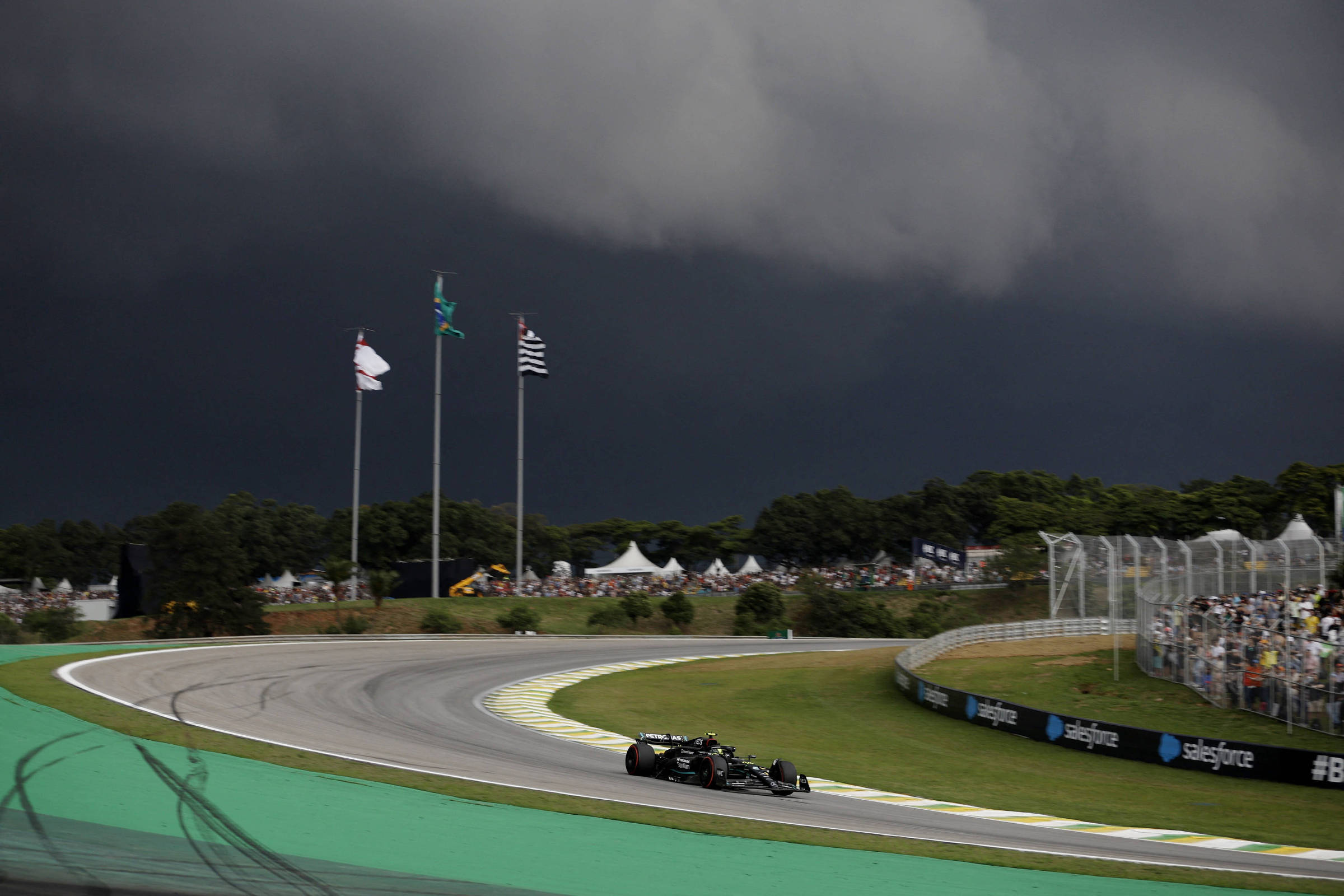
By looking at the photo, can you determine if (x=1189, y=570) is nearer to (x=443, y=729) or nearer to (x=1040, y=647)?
(x=1040, y=647)

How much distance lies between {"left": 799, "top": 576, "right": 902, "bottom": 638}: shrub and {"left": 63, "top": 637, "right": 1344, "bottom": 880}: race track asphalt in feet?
95.1

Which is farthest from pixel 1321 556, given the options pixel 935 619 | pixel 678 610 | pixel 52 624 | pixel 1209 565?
pixel 52 624

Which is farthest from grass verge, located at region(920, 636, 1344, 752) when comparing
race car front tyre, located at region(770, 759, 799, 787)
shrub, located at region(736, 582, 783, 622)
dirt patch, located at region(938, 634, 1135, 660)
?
shrub, located at region(736, 582, 783, 622)

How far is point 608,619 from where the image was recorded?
5944 cm

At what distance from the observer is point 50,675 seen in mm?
23297

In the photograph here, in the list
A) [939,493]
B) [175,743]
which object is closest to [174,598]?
[175,743]

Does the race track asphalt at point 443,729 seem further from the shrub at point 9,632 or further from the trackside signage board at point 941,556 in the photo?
the trackside signage board at point 941,556

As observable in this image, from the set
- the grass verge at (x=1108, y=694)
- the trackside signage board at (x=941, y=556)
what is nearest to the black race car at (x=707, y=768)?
the grass verge at (x=1108, y=694)

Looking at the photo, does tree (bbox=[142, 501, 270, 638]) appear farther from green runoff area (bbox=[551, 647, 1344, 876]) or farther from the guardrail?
the guardrail

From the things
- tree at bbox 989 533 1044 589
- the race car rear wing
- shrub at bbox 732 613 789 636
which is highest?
tree at bbox 989 533 1044 589

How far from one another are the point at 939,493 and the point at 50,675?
113976mm

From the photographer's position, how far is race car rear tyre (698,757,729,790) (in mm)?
16016

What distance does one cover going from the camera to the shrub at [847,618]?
6381 centimetres

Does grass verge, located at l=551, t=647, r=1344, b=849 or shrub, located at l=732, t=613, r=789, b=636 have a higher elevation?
grass verge, located at l=551, t=647, r=1344, b=849
